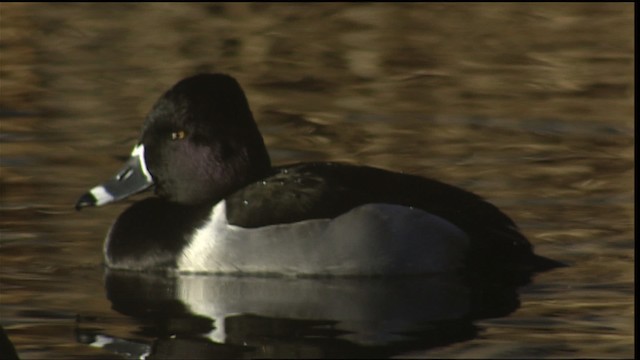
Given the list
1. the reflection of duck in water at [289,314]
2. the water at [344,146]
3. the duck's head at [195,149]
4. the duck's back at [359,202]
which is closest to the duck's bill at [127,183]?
the duck's head at [195,149]

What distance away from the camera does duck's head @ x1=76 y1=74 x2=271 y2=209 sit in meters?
9.37

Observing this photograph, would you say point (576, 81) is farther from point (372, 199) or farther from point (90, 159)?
point (372, 199)

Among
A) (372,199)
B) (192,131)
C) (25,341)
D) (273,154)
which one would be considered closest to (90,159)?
(273,154)

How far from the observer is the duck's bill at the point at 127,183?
9.53m

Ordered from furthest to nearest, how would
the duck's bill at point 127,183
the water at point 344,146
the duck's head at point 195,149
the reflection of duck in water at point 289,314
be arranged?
1. the duck's bill at point 127,183
2. the duck's head at point 195,149
3. the water at point 344,146
4. the reflection of duck in water at point 289,314

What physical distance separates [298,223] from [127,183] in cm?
100

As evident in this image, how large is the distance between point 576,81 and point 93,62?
3.44 meters

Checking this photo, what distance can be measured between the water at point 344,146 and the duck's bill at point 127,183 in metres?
0.27

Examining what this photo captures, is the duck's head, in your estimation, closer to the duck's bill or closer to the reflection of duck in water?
the duck's bill

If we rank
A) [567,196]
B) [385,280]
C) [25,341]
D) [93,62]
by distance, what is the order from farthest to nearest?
1. [93,62]
2. [567,196]
3. [385,280]
4. [25,341]

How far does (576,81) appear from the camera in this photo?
1396 cm

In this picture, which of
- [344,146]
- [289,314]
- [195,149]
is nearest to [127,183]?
[195,149]

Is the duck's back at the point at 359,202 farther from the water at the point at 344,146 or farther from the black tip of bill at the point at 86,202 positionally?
the black tip of bill at the point at 86,202

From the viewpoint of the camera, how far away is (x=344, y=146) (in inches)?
469
